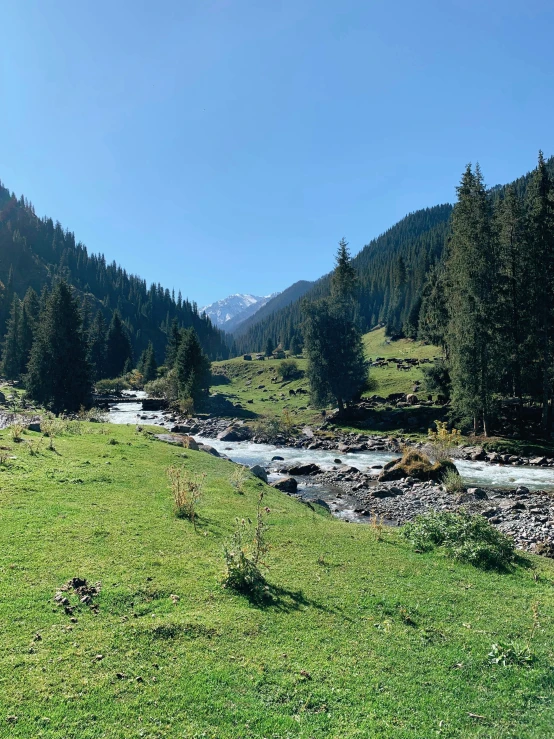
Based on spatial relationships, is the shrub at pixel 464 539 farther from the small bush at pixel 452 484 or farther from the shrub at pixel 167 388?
the shrub at pixel 167 388

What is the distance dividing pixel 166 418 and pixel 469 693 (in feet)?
193

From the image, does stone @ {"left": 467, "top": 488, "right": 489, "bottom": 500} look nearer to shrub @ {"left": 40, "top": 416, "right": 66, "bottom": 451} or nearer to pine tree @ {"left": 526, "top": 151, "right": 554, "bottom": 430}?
pine tree @ {"left": 526, "top": 151, "right": 554, "bottom": 430}

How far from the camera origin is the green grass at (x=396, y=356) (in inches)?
2435

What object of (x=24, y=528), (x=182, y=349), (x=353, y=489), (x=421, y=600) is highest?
(x=182, y=349)

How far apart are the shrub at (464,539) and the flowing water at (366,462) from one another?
14629 mm

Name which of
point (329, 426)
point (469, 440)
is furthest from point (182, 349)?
point (469, 440)

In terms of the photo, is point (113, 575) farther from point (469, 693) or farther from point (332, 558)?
point (469, 693)

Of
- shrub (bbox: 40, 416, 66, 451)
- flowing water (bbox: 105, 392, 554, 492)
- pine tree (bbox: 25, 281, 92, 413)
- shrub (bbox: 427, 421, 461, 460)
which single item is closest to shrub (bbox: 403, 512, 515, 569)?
flowing water (bbox: 105, 392, 554, 492)

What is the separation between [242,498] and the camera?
56.5 ft

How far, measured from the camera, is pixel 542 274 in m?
37.8

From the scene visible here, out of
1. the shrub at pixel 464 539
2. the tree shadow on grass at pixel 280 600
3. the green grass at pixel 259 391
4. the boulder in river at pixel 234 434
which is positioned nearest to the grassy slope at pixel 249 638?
the tree shadow on grass at pixel 280 600

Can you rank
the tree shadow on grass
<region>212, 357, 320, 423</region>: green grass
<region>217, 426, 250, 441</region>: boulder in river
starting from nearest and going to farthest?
the tree shadow on grass < <region>217, 426, 250, 441</region>: boulder in river < <region>212, 357, 320, 423</region>: green grass

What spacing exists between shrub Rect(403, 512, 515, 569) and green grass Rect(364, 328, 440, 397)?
4632cm

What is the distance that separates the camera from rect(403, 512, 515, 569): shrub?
38.7ft
